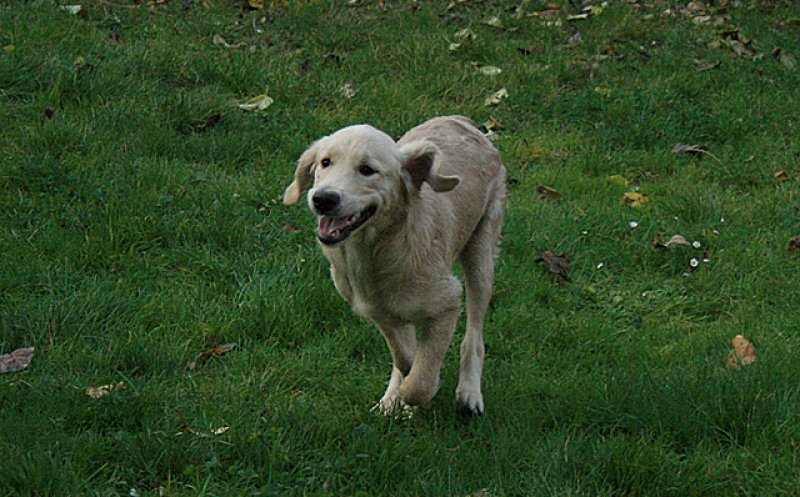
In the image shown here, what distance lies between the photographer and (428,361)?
14.5 feet

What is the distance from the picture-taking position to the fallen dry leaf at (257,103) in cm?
774

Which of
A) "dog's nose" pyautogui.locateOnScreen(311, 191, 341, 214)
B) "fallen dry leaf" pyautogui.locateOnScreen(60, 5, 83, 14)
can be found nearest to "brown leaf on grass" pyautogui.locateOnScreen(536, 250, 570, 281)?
"dog's nose" pyautogui.locateOnScreen(311, 191, 341, 214)

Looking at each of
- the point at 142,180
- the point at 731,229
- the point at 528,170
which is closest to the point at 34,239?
the point at 142,180

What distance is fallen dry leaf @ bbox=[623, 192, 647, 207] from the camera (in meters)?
6.95

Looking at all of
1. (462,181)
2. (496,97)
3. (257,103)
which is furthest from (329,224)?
(496,97)

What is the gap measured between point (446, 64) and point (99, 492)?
6044mm

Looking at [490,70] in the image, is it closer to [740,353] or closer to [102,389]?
[740,353]

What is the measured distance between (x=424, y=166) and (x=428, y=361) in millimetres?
829

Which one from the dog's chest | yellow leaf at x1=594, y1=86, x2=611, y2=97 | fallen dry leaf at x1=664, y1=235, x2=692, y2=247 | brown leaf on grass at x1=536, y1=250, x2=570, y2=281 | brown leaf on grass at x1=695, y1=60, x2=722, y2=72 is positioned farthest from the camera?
brown leaf on grass at x1=695, y1=60, x2=722, y2=72

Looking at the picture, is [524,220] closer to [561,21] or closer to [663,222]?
[663,222]

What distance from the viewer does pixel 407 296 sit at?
442 cm

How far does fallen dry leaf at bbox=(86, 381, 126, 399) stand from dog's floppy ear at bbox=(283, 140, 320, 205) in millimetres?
1067

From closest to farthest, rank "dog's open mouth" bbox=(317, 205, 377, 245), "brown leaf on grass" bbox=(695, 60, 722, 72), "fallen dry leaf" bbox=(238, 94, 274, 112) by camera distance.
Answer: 1. "dog's open mouth" bbox=(317, 205, 377, 245)
2. "fallen dry leaf" bbox=(238, 94, 274, 112)
3. "brown leaf on grass" bbox=(695, 60, 722, 72)

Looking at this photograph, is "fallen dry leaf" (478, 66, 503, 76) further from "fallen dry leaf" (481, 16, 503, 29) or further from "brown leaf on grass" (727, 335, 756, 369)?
"brown leaf on grass" (727, 335, 756, 369)
